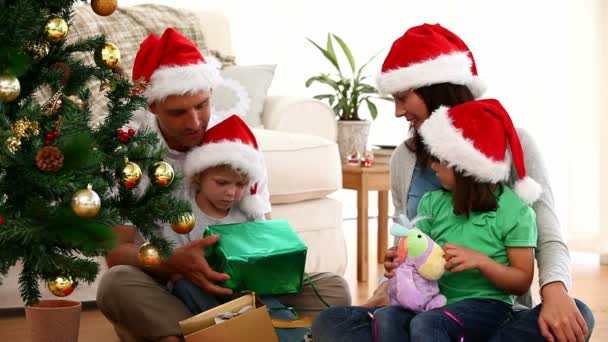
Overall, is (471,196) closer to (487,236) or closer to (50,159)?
(487,236)

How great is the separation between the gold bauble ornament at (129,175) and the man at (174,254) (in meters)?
0.54

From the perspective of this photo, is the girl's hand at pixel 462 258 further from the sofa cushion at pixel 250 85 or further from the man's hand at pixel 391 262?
the sofa cushion at pixel 250 85

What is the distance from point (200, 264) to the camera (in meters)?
2.27

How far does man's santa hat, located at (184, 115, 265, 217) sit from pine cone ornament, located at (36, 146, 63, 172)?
0.81m

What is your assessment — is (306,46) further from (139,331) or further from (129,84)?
(129,84)

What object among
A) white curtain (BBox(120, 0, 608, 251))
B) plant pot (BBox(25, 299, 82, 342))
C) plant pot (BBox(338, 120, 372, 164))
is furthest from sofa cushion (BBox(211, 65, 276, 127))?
plant pot (BBox(25, 299, 82, 342))

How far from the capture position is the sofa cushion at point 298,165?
3131 mm

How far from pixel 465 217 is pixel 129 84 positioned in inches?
28.7

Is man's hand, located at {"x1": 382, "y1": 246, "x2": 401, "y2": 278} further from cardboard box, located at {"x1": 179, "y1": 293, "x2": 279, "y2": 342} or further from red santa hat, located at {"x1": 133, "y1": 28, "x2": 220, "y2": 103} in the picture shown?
red santa hat, located at {"x1": 133, "y1": 28, "x2": 220, "y2": 103}

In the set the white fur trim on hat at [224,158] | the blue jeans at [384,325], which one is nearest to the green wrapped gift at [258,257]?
the white fur trim on hat at [224,158]

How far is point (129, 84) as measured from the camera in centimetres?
180

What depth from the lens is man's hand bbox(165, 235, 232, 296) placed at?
7.41 feet

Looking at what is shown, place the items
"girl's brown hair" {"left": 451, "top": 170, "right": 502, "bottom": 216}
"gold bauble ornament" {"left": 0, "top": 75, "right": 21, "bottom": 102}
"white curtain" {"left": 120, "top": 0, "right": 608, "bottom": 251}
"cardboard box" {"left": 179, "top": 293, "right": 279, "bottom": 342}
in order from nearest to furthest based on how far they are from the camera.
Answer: "gold bauble ornament" {"left": 0, "top": 75, "right": 21, "bottom": 102} < "girl's brown hair" {"left": 451, "top": 170, "right": 502, "bottom": 216} < "cardboard box" {"left": 179, "top": 293, "right": 279, "bottom": 342} < "white curtain" {"left": 120, "top": 0, "right": 608, "bottom": 251}

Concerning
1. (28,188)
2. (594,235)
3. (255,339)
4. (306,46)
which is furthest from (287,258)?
(306,46)
